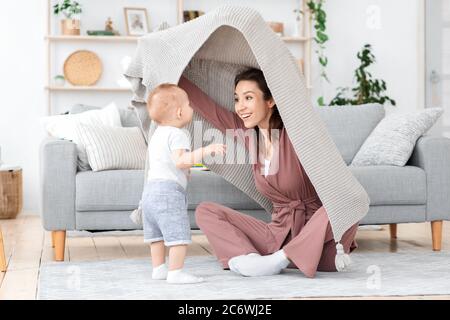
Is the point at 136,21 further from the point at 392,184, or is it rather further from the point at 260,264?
the point at 260,264

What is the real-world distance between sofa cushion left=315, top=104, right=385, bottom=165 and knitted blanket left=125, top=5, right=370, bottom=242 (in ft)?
4.68

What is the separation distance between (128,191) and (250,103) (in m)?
0.88

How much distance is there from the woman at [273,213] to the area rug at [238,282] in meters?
0.07

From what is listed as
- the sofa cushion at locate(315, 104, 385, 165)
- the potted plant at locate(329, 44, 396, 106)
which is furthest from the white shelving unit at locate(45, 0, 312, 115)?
the sofa cushion at locate(315, 104, 385, 165)

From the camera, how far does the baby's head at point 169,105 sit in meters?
3.07

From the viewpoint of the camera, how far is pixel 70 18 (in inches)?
249

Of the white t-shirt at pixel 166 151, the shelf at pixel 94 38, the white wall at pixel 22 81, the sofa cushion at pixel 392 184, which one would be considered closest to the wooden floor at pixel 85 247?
the sofa cushion at pixel 392 184

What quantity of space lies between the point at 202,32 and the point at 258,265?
939mm

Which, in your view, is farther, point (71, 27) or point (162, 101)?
point (71, 27)

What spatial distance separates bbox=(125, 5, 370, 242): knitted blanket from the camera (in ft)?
10.1

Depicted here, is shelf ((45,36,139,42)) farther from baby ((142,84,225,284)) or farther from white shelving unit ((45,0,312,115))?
baby ((142,84,225,284))

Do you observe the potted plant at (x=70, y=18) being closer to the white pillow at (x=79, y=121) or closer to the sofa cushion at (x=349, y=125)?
the white pillow at (x=79, y=121)

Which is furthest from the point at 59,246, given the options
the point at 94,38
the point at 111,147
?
the point at 94,38
